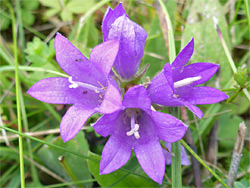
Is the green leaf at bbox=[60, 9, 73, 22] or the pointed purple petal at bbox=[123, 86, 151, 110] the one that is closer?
the pointed purple petal at bbox=[123, 86, 151, 110]

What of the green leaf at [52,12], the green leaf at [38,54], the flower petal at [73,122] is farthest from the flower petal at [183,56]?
the green leaf at [52,12]

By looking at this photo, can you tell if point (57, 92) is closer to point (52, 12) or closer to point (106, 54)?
point (106, 54)

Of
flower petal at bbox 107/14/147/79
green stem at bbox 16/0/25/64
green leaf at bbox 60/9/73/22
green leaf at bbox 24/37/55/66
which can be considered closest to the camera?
flower petal at bbox 107/14/147/79

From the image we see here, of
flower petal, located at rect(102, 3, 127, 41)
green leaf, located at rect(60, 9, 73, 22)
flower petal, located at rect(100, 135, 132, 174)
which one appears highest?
flower petal, located at rect(102, 3, 127, 41)

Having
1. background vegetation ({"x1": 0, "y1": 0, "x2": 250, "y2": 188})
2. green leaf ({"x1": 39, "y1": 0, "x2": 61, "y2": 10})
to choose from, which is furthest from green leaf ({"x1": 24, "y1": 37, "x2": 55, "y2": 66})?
green leaf ({"x1": 39, "y1": 0, "x2": 61, "y2": 10})

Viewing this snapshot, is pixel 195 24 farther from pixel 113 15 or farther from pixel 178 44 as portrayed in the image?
pixel 113 15

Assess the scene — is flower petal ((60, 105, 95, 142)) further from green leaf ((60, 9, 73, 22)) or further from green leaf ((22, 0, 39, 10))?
green leaf ((22, 0, 39, 10))
